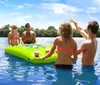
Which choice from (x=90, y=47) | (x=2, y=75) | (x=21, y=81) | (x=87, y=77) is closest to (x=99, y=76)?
(x=87, y=77)

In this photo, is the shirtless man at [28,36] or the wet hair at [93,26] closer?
the wet hair at [93,26]

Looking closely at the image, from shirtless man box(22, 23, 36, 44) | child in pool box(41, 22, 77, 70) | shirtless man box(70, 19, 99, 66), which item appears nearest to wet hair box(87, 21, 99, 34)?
shirtless man box(70, 19, 99, 66)

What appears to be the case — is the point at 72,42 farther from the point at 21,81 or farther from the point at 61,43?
the point at 21,81

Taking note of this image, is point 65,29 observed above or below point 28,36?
above

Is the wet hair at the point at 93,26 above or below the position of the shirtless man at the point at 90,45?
above

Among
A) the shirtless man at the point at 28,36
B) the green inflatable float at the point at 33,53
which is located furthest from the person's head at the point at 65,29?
the shirtless man at the point at 28,36

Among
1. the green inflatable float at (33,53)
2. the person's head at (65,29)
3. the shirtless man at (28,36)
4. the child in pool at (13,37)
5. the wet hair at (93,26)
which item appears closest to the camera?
the person's head at (65,29)

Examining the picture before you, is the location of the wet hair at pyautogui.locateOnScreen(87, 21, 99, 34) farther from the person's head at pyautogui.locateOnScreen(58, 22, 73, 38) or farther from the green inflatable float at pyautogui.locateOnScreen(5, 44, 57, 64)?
the green inflatable float at pyautogui.locateOnScreen(5, 44, 57, 64)

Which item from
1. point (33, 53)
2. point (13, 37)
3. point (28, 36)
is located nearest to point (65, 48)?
point (33, 53)

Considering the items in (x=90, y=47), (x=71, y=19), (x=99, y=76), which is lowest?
(x=99, y=76)

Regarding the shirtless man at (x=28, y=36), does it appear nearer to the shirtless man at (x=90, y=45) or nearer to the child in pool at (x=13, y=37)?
the child in pool at (x=13, y=37)

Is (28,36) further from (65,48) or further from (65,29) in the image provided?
(65,29)

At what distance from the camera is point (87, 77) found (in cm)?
534

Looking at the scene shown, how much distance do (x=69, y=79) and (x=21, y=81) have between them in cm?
108
